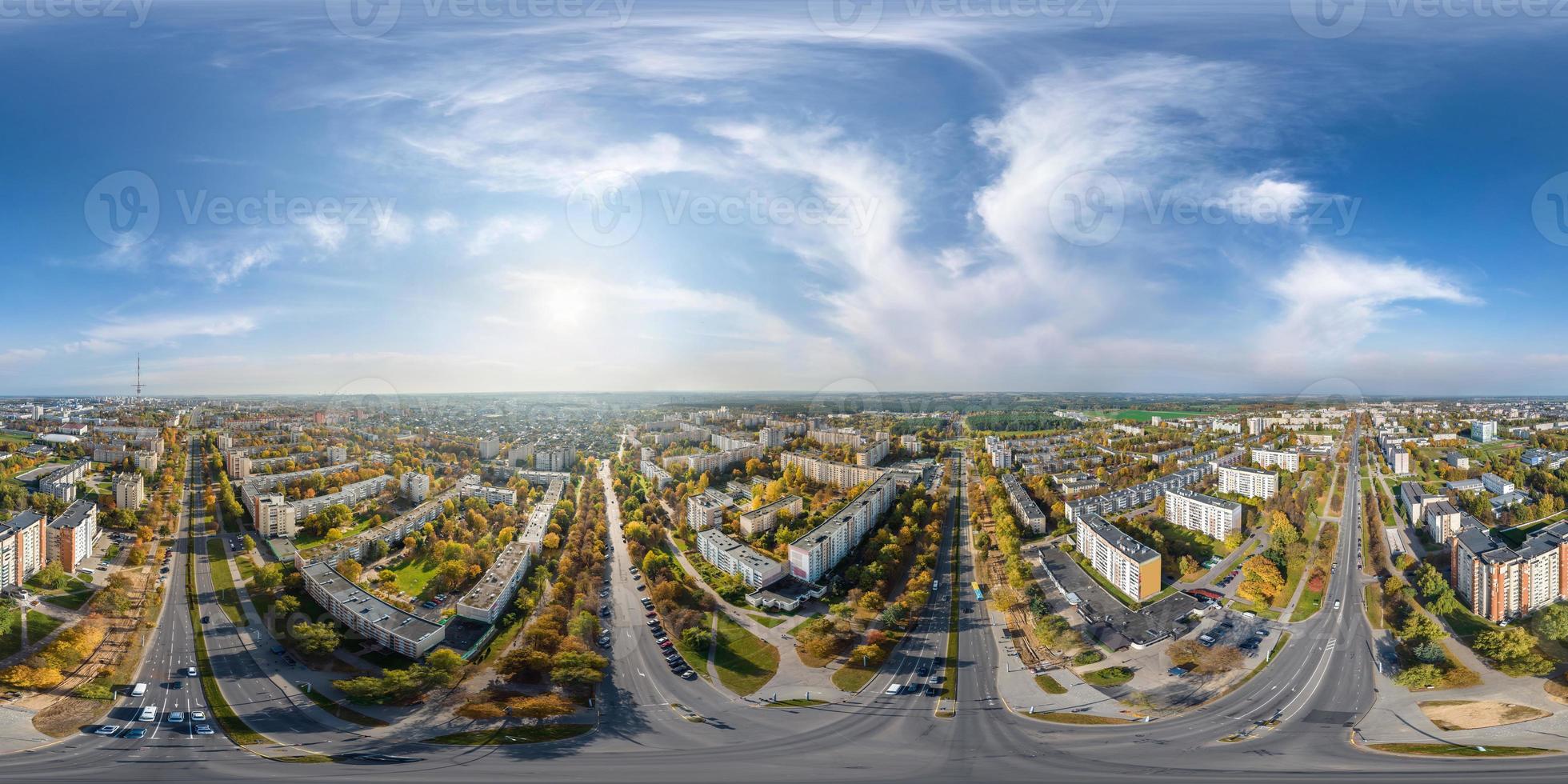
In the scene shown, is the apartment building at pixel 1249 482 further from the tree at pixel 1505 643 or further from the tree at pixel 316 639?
the tree at pixel 316 639

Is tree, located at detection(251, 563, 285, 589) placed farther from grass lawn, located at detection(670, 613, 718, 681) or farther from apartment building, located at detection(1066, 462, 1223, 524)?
apartment building, located at detection(1066, 462, 1223, 524)

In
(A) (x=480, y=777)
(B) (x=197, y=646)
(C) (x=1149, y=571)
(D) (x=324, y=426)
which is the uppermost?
(D) (x=324, y=426)

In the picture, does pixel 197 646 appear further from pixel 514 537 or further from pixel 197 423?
pixel 197 423

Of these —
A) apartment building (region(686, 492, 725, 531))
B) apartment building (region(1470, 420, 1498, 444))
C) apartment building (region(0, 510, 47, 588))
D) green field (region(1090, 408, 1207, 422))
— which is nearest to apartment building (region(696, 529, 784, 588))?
apartment building (region(686, 492, 725, 531))

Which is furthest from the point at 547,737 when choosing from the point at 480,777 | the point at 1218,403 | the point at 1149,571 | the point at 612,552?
the point at 1218,403

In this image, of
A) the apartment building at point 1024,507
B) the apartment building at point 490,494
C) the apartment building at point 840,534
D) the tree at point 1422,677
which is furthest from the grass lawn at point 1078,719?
the apartment building at point 490,494

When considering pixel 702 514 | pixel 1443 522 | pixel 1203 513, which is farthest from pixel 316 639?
pixel 1443 522
